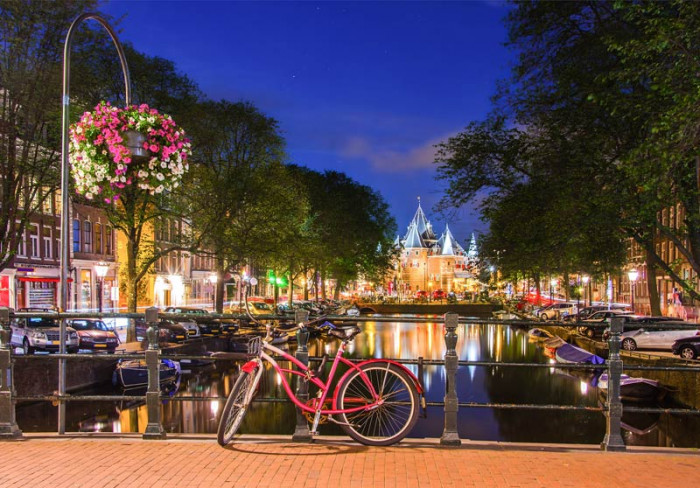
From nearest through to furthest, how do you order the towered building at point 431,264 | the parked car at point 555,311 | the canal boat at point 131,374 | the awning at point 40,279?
1. the canal boat at point 131,374
2. the awning at point 40,279
3. the parked car at point 555,311
4. the towered building at point 431,264

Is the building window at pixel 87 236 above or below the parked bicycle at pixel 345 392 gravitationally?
above

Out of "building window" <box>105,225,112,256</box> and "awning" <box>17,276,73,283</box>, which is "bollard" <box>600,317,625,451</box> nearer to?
"awning" <box>17,276,73,283</box>

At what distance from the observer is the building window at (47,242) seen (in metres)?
46.1

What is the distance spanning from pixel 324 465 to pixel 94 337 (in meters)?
25.7

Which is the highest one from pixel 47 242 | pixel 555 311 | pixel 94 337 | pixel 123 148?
pixel 47 242

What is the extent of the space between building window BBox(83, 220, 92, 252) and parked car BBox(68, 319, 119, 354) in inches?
886

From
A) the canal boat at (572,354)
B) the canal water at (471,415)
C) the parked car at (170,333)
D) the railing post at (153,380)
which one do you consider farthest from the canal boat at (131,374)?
the railing post at (153,380)

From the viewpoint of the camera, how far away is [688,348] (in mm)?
27297

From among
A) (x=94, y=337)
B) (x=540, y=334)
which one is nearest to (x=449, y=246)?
(x=540, y=334)

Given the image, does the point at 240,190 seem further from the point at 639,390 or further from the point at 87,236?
the point at 639,390

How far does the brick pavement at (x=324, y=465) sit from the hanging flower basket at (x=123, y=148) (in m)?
4.00

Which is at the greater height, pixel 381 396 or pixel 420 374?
pixel 420 374

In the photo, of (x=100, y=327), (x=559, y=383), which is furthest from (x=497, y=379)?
(x=100, y=327)

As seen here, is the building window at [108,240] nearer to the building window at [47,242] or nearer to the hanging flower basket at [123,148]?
the building window at [47,242]
